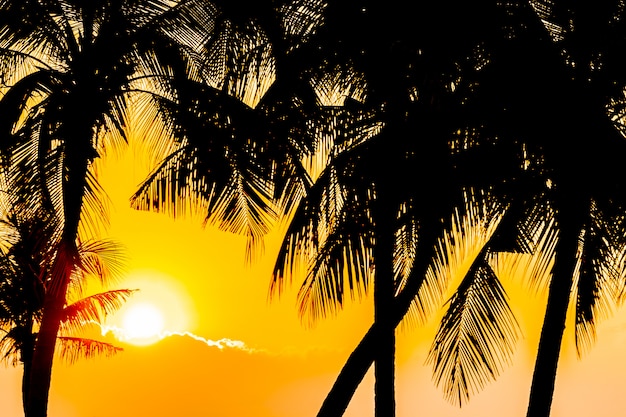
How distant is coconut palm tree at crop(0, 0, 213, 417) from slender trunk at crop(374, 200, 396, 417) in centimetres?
395

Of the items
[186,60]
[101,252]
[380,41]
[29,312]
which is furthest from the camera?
[29,312]

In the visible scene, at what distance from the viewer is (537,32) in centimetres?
740

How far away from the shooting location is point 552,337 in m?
7.68

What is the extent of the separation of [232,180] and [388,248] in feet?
8.08

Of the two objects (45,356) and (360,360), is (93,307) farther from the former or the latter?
(360,360)

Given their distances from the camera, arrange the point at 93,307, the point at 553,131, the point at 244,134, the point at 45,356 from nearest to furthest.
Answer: the point at 553,131
the point at 244,134
the point at 45,356
the point at 93,307

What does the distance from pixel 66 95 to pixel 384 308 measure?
188 inches

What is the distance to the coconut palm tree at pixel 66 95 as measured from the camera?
9492 mm

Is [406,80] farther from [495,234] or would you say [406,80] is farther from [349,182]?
[495,234]

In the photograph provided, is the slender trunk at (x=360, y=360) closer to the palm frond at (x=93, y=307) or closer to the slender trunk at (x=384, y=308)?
the slender trunk at (x=384, y=308)

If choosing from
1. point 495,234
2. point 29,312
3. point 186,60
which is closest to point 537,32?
point 495,234

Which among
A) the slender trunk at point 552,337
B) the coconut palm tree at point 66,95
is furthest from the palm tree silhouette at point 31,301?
the slender trunk at point 552,337

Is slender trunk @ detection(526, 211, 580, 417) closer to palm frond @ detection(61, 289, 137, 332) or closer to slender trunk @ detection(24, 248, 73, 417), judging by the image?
slender trunk @ detection(24, 248, 73, 417)

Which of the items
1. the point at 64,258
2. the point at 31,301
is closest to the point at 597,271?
the point at 64,258
